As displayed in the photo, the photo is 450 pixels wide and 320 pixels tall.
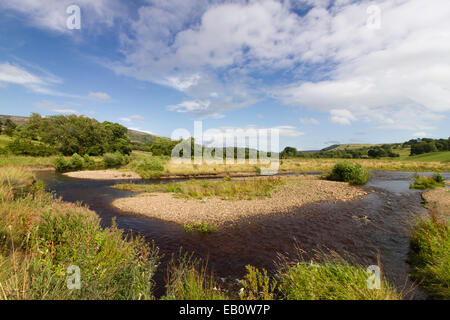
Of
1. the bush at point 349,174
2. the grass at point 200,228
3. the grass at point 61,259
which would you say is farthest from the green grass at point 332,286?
the bush at point 349,174

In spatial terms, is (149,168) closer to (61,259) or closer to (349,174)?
(61,259)

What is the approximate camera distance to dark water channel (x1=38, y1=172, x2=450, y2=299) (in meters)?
7.01

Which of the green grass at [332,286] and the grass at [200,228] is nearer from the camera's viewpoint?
the green grass at [332,286]

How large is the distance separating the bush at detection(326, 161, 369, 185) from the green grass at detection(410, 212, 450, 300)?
1985 centimetres

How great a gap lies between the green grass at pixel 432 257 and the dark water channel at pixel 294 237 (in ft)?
1.12

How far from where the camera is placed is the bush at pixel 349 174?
2611 centimetres

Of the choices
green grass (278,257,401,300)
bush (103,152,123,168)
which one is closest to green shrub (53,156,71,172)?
bush (103,152,123,168)

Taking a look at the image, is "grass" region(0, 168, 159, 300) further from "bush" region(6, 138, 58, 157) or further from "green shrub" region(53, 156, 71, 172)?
"bush" region(6, 138, 58, 157)

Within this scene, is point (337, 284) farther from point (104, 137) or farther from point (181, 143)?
point (104, 137)

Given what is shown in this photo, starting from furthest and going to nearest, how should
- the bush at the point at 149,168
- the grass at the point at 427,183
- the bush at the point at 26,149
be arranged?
the bush at the point at 26,149 → the bush at the point at 149,168 → the grass at the point at 427,183

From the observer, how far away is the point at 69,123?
6556 centimetres

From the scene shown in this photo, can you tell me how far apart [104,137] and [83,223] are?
7291 centimetres

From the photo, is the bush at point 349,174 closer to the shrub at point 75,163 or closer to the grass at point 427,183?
the grass at point 427,183
